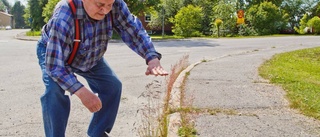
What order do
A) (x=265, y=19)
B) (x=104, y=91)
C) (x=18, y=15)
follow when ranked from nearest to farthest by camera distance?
(x=104, y=91), (x=265, y=19), (x=18, y=15)

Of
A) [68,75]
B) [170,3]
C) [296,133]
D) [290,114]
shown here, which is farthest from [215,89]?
[170,3]

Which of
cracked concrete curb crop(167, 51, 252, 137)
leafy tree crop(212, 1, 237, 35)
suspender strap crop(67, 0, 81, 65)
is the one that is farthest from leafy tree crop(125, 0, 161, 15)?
suspender strap crop(67, 0, 81, 65)

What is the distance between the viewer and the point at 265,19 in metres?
36.9

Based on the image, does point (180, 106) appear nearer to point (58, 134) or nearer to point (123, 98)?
point (123, 98)

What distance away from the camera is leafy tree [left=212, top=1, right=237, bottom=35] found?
117 feet

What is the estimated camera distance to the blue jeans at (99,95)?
231cm

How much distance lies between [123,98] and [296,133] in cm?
255

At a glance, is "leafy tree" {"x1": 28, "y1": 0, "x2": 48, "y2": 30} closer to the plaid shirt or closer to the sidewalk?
the sidewalk

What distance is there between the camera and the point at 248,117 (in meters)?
3.77

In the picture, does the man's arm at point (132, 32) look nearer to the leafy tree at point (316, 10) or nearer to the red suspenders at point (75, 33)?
the red suspenders at point (75, 33)

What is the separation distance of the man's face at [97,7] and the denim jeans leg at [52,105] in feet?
1.56

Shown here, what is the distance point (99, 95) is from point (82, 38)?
693mm

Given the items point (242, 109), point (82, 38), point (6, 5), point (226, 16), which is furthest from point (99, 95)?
point (6, 5)

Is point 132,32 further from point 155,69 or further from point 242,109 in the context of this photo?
point 242,109
